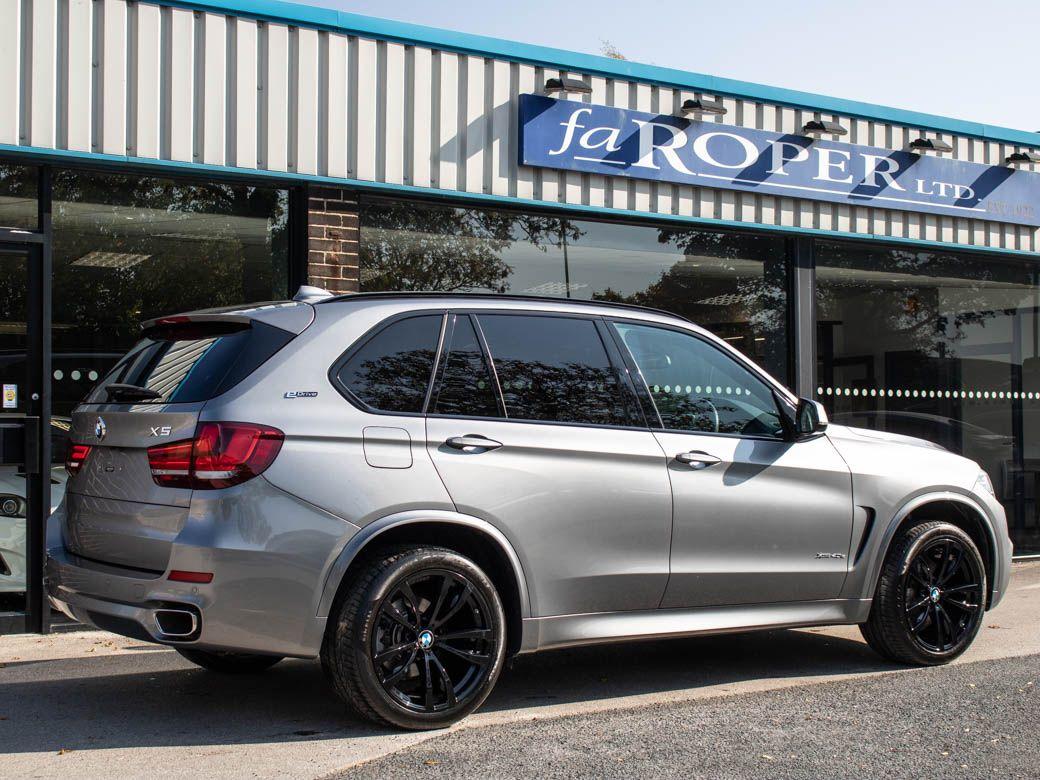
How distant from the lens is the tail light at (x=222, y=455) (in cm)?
469

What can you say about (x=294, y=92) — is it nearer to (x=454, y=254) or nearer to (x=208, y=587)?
(x=454, y=254)

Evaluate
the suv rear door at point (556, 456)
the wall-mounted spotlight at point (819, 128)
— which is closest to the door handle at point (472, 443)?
the suv rear door at point (556, 456)

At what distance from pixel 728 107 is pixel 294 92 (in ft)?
12.9

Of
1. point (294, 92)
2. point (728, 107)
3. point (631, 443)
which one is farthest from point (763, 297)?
point (631, 443)

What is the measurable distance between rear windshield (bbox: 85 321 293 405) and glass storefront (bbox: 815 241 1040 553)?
23.5 feet

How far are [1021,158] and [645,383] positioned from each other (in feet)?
26.8

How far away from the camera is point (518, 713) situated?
18.1 ft

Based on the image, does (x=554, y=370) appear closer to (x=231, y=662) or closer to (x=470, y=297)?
(x=470, y=297)

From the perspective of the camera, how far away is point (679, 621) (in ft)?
18.8

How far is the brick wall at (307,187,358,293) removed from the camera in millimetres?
8820

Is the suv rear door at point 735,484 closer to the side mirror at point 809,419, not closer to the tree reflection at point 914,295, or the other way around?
the side mirror at point 809,419

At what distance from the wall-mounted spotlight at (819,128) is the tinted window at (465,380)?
6366 millimetres

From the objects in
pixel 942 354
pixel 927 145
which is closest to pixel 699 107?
pixel 927 145

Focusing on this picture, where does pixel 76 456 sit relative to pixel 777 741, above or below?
above
